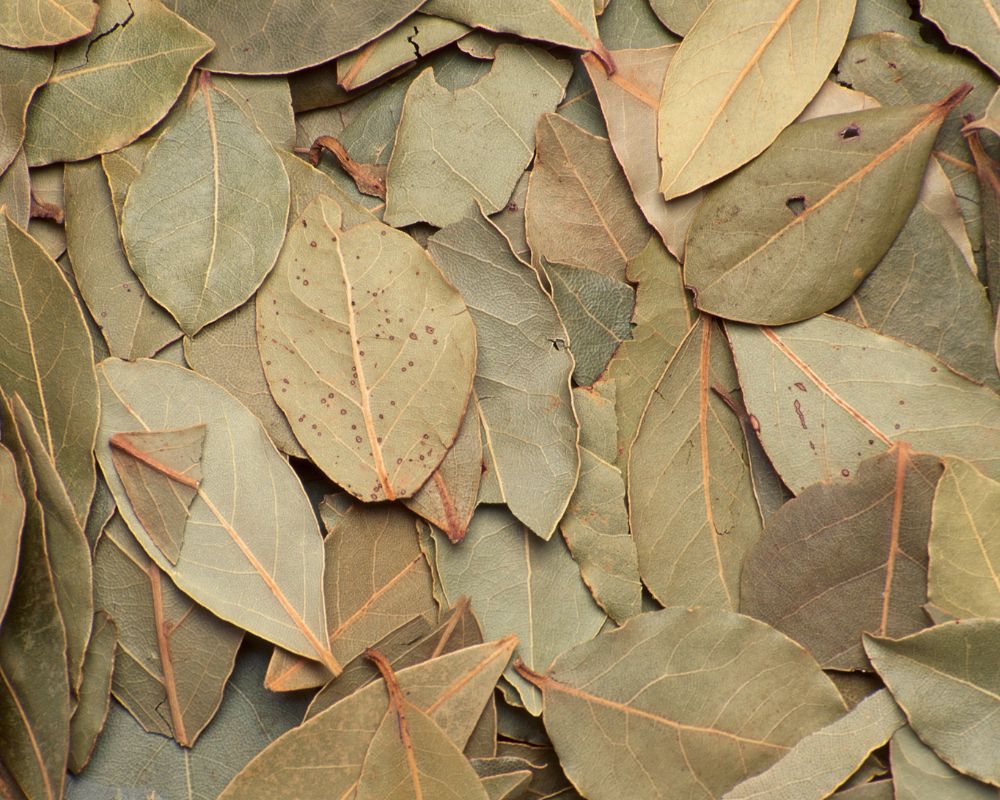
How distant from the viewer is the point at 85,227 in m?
0.66

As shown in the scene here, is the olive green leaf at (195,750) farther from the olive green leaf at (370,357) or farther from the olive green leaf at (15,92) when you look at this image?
the olive green leaf at (15,92)

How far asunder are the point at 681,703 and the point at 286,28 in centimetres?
56

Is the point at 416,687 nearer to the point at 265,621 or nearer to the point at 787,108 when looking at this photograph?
the point at 265,621

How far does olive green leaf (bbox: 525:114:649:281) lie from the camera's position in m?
0.67

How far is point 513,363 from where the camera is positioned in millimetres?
656

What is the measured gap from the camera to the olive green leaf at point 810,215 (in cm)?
64

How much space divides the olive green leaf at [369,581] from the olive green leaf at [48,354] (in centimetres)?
18

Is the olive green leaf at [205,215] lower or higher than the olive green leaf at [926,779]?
higher

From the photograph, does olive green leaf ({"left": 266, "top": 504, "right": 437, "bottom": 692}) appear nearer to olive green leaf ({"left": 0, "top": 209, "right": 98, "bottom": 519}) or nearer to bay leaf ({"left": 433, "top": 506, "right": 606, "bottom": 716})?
bay leaf ({"left": 433, "top": 506, "right": 606, "bottom": 716})

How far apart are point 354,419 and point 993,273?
1.53ft

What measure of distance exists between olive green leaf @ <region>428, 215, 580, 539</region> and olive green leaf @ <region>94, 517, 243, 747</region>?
231 millimetres

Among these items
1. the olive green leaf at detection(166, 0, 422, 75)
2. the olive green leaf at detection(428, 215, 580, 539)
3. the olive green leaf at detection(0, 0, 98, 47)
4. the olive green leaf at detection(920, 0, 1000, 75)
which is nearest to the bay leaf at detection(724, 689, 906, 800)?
the olive green leaf at detection(428, 215, 580, 539)

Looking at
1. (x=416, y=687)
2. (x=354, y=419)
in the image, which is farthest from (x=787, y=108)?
(x=416, y=687)

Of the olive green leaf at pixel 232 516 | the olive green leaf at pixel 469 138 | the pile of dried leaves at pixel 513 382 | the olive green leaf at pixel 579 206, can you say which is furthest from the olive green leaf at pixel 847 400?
the olive green leaf at pixel 232 516
